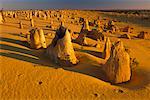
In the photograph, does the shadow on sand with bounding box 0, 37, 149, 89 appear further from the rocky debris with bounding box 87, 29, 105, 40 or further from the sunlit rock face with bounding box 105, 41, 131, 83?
the rocky debris with bounding box 87, 29, 105, 40

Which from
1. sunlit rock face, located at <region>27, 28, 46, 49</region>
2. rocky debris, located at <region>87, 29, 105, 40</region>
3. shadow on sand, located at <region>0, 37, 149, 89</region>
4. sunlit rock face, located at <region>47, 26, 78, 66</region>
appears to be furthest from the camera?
rocky debris, located at <region>87, 29, 105, 40</region>

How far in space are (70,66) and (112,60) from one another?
2.52m

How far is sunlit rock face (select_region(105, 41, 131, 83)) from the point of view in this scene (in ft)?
49.2

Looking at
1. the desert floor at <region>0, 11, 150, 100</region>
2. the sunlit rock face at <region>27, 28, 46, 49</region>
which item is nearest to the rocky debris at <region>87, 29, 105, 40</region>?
the sunlit rock face at <region>27, 28, 46, 49</region>

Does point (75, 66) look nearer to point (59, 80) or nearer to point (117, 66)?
point (59, 80)

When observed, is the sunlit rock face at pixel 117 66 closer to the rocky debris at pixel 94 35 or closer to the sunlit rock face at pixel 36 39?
the sunlit rock face at pixel 36 39

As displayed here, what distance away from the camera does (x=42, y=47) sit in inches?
765

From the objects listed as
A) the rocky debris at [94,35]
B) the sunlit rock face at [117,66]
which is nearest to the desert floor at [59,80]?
the sunlit rock face at [117,66]

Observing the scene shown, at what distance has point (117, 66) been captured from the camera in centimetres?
1500

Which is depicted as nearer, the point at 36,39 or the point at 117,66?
the point at 117,66

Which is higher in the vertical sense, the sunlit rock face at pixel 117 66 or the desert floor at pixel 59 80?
the sunlit rock face at pixel 117 66

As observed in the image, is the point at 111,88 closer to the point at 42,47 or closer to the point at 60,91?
the point at 60,91

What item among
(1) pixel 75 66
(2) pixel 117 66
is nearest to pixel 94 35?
(1) pixel 75 66

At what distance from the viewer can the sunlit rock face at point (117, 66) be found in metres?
15.0
